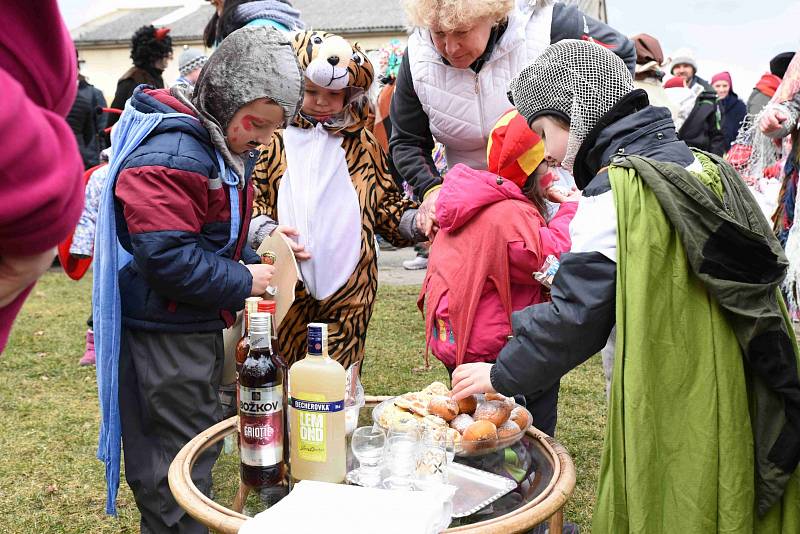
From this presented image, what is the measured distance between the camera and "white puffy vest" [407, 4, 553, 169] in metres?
2.70

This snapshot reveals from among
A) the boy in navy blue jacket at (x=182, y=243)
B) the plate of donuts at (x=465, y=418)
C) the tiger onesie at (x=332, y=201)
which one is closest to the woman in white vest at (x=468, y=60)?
the tiger onesie at (x=332, y=201)

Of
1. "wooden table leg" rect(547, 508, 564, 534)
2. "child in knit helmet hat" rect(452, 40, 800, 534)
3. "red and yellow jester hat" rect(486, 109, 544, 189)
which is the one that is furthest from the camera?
"red and yellow jester hat" rect(486, 109, 544, 189)

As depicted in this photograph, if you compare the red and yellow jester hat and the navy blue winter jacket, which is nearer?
the navy blue winter jacket

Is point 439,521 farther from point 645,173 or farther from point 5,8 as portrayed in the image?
point 5,8

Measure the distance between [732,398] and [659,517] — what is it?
309 millimetres

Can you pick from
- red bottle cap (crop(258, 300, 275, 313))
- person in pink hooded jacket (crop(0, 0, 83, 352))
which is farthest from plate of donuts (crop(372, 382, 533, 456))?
person in pink hooded jacket (crop(0, 0, 83, 352))

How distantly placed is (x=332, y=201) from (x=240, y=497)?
1335 millimetres

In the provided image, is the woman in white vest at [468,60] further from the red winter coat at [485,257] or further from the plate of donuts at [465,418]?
the plate of donuts at [465,418]

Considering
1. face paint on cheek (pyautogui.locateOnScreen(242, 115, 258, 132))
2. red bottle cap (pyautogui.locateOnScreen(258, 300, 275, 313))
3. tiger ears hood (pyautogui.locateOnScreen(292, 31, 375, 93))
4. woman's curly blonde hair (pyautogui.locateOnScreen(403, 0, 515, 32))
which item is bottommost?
red bottle cap (pyautogui.locateOnScreen(258, 300, 275, 313))

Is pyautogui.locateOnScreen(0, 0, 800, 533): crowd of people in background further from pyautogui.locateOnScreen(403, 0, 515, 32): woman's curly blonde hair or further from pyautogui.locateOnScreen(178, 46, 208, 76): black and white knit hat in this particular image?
pyautogui.locateOnScreen(178, 46, 208, 76): black and white knit hat

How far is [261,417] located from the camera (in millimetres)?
1656

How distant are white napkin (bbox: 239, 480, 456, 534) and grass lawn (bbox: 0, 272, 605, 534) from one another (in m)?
0.28

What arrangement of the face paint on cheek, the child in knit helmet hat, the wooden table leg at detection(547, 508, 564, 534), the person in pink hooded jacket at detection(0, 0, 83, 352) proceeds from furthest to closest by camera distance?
the face paint on cheek, the wooden table leg at detection(547, 508, 564, 534), the child in knit helmet hat, the person in pink hooded jacket at detection(0, 0, 83, 352)

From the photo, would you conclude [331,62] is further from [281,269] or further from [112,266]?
[112,266]
